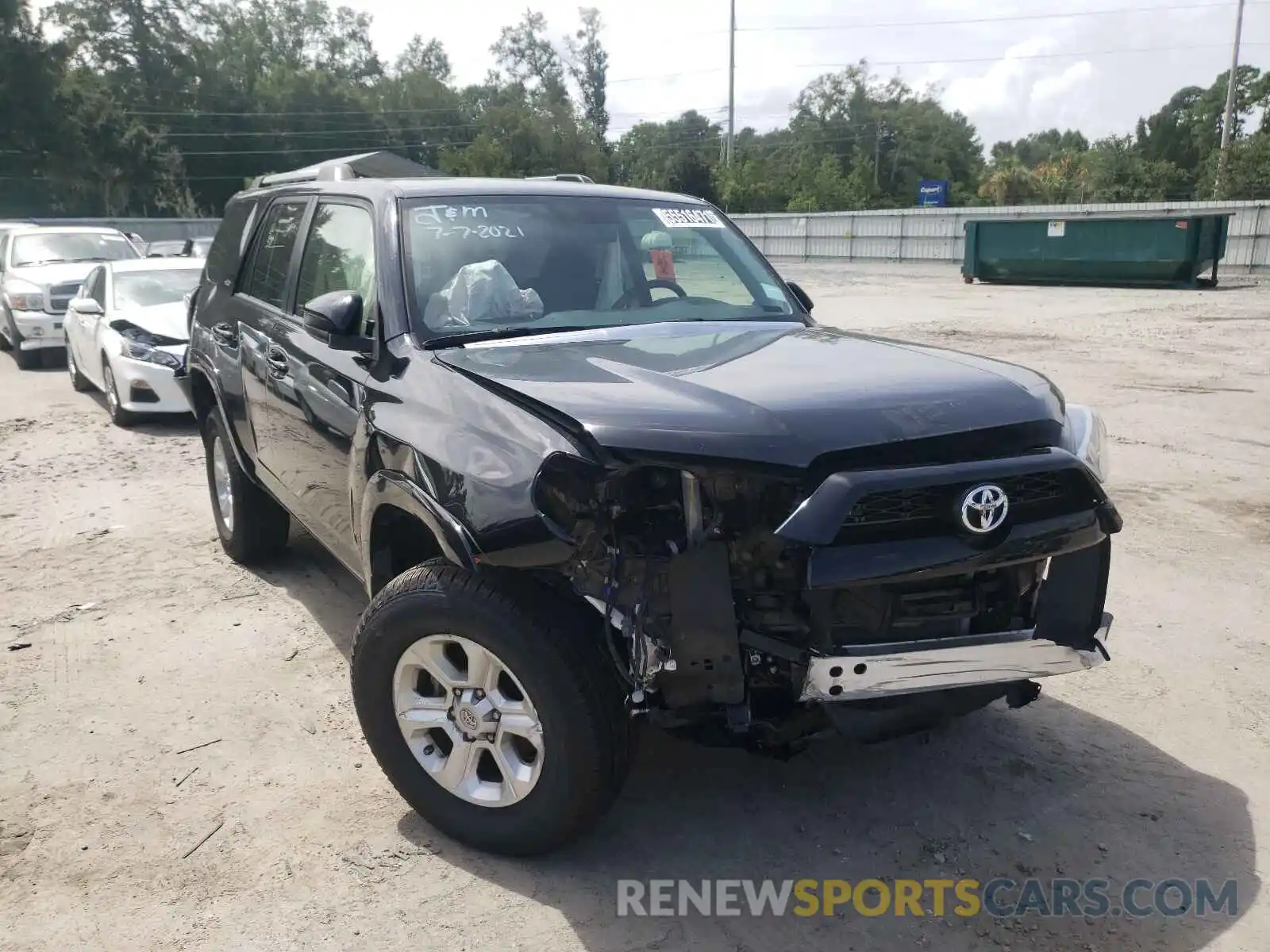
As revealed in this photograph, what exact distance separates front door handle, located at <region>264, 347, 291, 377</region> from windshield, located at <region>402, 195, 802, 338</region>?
83 centimetres

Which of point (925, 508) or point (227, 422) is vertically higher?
point (925, 508)

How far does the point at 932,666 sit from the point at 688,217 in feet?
8.41

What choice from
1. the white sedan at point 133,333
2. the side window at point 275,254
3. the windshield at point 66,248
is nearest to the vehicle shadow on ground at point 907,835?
the side window at point 275,254

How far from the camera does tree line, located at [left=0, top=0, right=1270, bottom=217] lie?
171ft

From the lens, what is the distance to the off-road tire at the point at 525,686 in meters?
2.66

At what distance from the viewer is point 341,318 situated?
136 inches

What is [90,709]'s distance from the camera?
13.1 feet

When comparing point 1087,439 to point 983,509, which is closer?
point 983,509

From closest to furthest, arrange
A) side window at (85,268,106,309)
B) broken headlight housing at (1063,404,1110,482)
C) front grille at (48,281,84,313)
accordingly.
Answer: broken headlight housing at (1063,404,1110,482) < side window at (85,268,106,309) < front grille at (48,281,84,313)

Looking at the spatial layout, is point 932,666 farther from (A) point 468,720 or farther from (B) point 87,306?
(B) point 87,306

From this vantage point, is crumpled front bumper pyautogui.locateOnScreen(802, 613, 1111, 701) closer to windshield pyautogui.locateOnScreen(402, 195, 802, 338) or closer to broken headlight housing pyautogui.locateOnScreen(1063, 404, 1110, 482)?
broken headlight housing pyautogui.locateOnScreen(1063, 404, 1110, 482)

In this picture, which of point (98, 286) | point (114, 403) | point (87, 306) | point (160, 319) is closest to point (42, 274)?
point (98, 286)

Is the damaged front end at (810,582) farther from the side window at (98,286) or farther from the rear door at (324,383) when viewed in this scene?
the side window at (98,286)

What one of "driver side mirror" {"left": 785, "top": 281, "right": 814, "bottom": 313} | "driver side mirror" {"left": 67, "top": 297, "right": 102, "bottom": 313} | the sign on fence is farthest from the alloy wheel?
the sign on fence
